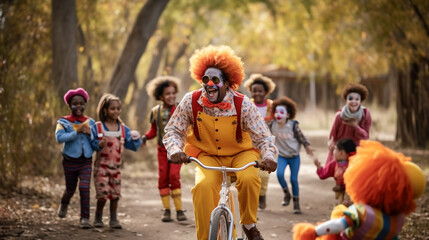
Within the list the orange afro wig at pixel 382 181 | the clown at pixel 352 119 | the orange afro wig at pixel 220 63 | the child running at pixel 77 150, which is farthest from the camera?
the clown at pixel 352 119

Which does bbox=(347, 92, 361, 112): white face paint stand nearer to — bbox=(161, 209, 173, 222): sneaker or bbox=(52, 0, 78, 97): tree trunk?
bbox=(161, 209, 173, 222): sneaker

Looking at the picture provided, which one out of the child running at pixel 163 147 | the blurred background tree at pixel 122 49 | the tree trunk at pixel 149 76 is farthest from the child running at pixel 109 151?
the tree trunk at pixel 149 76

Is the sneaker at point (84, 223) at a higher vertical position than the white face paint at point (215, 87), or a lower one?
lower

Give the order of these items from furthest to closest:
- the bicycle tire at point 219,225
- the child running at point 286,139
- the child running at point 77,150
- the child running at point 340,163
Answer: the child running at point 286,139 < the child running at point 77,150 < the child running at point 340,163 < the bicycle tire at point 219,225

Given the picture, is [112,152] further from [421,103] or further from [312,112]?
[312,112]

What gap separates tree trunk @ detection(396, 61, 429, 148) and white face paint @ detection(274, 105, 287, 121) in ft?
32.4

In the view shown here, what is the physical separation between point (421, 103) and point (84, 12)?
1055cm

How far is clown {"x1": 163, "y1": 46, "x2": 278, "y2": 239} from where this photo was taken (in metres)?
5.61

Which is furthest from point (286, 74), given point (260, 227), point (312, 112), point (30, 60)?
point (260, 227)

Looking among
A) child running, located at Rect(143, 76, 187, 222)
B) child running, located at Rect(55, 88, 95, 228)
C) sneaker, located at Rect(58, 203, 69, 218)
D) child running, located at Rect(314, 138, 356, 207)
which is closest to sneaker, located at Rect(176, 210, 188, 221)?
child running, located at Rect(143, 76, 187, 222)

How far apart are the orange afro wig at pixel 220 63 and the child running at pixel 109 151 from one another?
7.50ft

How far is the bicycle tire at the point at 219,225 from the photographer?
15.8 ft

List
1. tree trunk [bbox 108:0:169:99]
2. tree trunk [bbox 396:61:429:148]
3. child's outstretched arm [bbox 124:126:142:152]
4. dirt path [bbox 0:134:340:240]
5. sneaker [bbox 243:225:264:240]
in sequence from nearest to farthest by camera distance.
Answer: sneaker [bbox 243:225:264:240], dirt path [bbox 0:134:340:240], child's outstretched arm [bbox 124:126:142:152], tree trunk [bbox 108:0:169:99], tree trunk [bbox 396:61:429:148]

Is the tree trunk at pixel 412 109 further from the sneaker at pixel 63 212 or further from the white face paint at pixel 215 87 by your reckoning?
the white face paint at pixel 215 87
